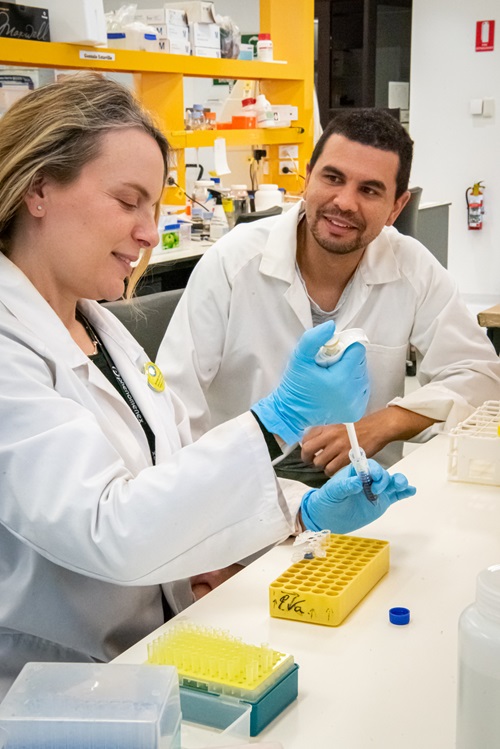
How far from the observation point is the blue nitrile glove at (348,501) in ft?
3.94

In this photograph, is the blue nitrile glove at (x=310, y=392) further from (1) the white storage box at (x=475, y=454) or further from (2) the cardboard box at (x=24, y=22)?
(2) the cardboard box at (x=24, y=22)

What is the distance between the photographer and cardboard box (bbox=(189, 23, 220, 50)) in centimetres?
443

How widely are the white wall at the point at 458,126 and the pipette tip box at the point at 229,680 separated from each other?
20.0 feet

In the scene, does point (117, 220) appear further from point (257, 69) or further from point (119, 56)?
point (257, 69)

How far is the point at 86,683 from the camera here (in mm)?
716

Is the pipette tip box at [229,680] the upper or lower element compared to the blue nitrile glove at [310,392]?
lower

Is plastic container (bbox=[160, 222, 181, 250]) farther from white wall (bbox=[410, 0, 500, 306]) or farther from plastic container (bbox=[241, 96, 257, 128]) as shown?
white wall (bbox=[410, 0, 500, 306])

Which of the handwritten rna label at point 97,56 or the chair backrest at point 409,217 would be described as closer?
the handwritten rna label at point 97,56

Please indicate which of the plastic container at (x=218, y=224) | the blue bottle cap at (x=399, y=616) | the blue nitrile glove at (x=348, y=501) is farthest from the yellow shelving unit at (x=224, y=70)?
the blue bottle cap at (x=399, y=616)

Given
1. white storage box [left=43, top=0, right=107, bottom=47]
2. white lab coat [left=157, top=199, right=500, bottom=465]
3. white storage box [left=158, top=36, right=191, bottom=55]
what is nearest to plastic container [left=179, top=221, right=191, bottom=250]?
white storage box [left=158, top=36, right=191, bottom=55]

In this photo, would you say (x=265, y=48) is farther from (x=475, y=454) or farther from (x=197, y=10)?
(x=475, y=454)

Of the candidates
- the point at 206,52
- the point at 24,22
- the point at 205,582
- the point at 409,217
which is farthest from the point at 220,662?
the point at 206,52

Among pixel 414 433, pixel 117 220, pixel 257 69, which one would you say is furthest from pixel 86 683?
pixel 257 69

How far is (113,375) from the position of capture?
54.5 inches
